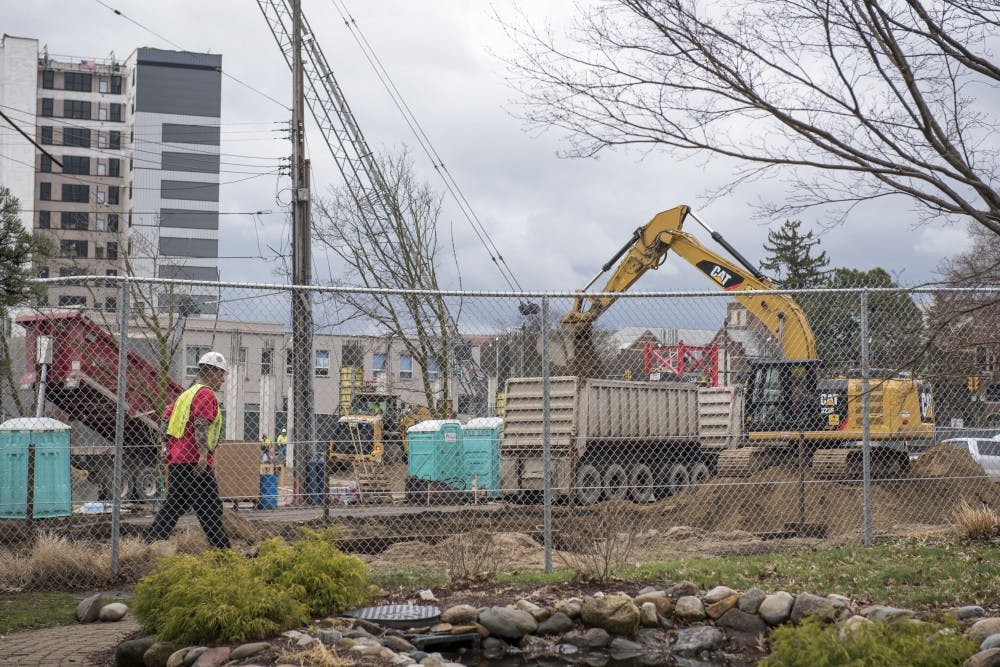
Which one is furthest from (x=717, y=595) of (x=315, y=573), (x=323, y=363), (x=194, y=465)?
(x=323, y=363)

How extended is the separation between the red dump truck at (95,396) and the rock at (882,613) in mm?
9455

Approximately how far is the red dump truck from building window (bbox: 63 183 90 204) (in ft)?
235

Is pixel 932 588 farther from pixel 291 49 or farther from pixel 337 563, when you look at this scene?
pixel 291 49

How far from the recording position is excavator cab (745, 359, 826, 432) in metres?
17.0

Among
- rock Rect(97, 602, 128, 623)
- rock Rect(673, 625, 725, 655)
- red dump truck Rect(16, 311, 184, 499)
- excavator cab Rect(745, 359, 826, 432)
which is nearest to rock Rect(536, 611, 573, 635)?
rock Rect(673, 625, 725, 655)

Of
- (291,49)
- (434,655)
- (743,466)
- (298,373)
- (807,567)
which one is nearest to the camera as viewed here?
(434,655)

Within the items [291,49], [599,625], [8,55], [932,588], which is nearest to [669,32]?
[599,625]

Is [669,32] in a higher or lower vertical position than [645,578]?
higher

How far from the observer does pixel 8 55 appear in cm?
7869

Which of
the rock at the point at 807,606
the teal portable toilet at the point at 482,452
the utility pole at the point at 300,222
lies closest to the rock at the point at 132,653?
the rock at the point at 807,606

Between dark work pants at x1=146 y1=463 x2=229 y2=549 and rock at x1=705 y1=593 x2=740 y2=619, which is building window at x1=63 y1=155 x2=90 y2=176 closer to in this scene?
dark work pants at x1=146 y1=463 x2=229 y2=549

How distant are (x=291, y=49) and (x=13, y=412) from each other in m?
8.33

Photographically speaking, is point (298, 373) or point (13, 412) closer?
point (298, 373)

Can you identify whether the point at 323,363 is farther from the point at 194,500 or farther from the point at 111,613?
the point at 111,613
